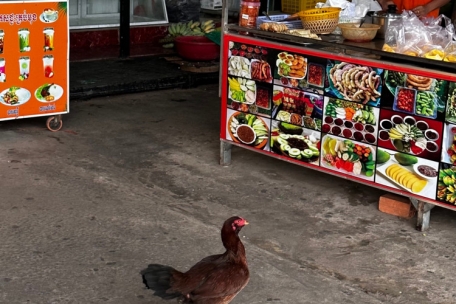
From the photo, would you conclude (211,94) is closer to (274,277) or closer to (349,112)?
(349,112)

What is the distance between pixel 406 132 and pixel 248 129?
1.49m

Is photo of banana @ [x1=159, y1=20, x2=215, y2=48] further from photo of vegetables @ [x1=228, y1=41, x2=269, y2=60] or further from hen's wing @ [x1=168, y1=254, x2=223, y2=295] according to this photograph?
hen's wing @ [x1=168, y1=254, x2=223, y2=295]

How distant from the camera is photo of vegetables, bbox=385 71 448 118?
16.6 ft

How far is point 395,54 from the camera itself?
17.2 feet

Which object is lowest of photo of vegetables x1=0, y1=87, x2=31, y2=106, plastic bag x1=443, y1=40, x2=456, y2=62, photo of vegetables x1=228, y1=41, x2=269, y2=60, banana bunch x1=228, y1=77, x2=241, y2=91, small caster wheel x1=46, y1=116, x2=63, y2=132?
small caster wheel x1=46, y1=116, x2=63, y2=132

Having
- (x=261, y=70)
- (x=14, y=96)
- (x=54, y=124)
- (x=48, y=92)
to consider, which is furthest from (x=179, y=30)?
(x=261, y=70)

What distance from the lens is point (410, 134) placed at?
17.2 ft

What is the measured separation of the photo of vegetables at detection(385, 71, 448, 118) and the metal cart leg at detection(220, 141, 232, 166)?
69.5 inches

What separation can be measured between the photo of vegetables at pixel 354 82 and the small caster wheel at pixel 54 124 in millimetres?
2971

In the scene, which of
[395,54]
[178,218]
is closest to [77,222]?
[178,218]

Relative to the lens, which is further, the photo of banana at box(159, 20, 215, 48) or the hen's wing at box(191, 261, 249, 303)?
the photo of banana at box(159, 20, 215, 48)

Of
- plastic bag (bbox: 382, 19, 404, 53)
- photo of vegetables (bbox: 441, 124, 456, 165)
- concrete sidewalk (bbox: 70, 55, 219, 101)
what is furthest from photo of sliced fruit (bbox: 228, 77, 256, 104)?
concrete sidewalk (bbox: 70, 55, 219, 101)

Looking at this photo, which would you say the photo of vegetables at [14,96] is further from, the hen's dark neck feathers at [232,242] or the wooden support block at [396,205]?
the hen's dark neck feathers at [232,242]

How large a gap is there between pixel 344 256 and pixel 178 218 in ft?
4.07
